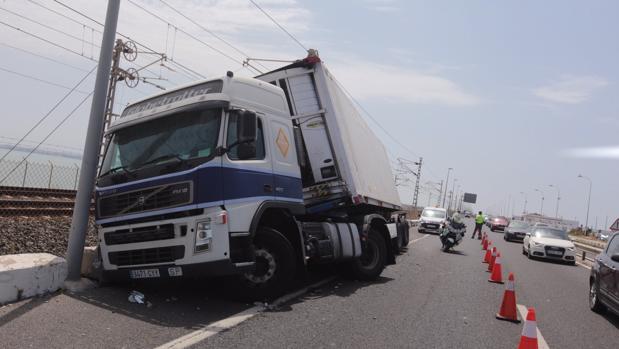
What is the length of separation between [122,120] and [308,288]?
12.6 ft

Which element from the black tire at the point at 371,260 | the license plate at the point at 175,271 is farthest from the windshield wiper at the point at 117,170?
the black tire at the point at 371,260

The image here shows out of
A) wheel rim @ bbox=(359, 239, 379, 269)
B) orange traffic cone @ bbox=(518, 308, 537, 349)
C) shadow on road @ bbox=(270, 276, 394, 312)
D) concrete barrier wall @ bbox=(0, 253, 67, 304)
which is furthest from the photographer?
wheel rim @ bbox=(359, 239, 379, 269)

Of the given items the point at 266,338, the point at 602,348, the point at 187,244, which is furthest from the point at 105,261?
the point at 602,348

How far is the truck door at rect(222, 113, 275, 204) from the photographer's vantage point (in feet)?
21.1

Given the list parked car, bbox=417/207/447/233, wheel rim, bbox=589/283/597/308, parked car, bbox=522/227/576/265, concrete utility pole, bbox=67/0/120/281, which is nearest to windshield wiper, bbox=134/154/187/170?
concrete utility pole, bbox=67/0/120/281

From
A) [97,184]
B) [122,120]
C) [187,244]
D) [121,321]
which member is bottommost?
[121,321]

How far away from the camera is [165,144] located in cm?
672

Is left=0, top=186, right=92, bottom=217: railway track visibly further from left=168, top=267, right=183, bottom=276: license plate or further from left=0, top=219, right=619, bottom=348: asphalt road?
left=168, top=267, right=183, bottom=276: license plate

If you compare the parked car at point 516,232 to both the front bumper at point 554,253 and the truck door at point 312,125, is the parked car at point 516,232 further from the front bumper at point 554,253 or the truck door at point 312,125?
the truck door at point 312,125

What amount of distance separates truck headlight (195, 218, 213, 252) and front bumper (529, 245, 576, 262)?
51.2ft

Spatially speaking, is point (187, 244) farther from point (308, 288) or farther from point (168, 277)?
point (308, 288)

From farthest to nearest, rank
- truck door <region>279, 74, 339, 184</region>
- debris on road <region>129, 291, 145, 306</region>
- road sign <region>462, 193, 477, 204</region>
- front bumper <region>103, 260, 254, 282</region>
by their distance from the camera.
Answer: road sign <region>462, 193, 477, 204</region> → truck door <region>279, 74, 339, 184</region> → debris on road <region>129, 291, 145, 306</region> → front bumper <region>103, 260, 254, 282</region>

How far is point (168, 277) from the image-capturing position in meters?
6.29

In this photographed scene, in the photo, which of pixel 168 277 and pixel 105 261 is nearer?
pixel 168 277
